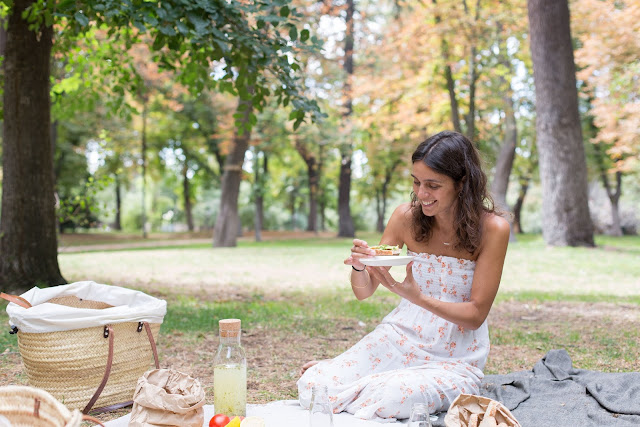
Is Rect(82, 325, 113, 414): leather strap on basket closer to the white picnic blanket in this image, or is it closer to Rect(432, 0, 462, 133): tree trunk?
the white picnic blanket

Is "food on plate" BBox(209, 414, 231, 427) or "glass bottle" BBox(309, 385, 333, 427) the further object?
"food on plate" BBox(209, 414, 231, 427)

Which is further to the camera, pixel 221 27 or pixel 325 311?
pixel 325 311

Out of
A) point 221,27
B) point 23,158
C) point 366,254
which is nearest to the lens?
point 366,254

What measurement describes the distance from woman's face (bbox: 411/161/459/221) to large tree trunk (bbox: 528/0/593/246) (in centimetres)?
963

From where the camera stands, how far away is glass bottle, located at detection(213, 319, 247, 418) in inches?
109

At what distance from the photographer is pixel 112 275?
10.1 meters

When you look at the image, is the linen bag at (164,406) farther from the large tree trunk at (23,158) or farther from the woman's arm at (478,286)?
the large tree trunk at (23,158)

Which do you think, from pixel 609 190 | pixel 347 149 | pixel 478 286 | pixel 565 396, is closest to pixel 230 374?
pixel 478 286

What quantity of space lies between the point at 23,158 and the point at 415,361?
17.5 feet

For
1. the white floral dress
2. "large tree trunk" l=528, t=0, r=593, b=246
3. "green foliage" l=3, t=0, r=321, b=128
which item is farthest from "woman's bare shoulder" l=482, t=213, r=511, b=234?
"large tree trunk" l=528, t=0, r=593, b=246

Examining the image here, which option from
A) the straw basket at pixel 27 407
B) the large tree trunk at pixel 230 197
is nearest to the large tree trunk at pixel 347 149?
the large tree trunk at pixel 230 197

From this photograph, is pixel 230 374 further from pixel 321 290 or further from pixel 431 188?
pixel 321 290

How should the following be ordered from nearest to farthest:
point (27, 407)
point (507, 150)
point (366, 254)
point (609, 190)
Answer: point (27, 407)
point (366, 254)
point (507, 150)
point (609, 190)

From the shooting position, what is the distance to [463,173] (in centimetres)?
323
